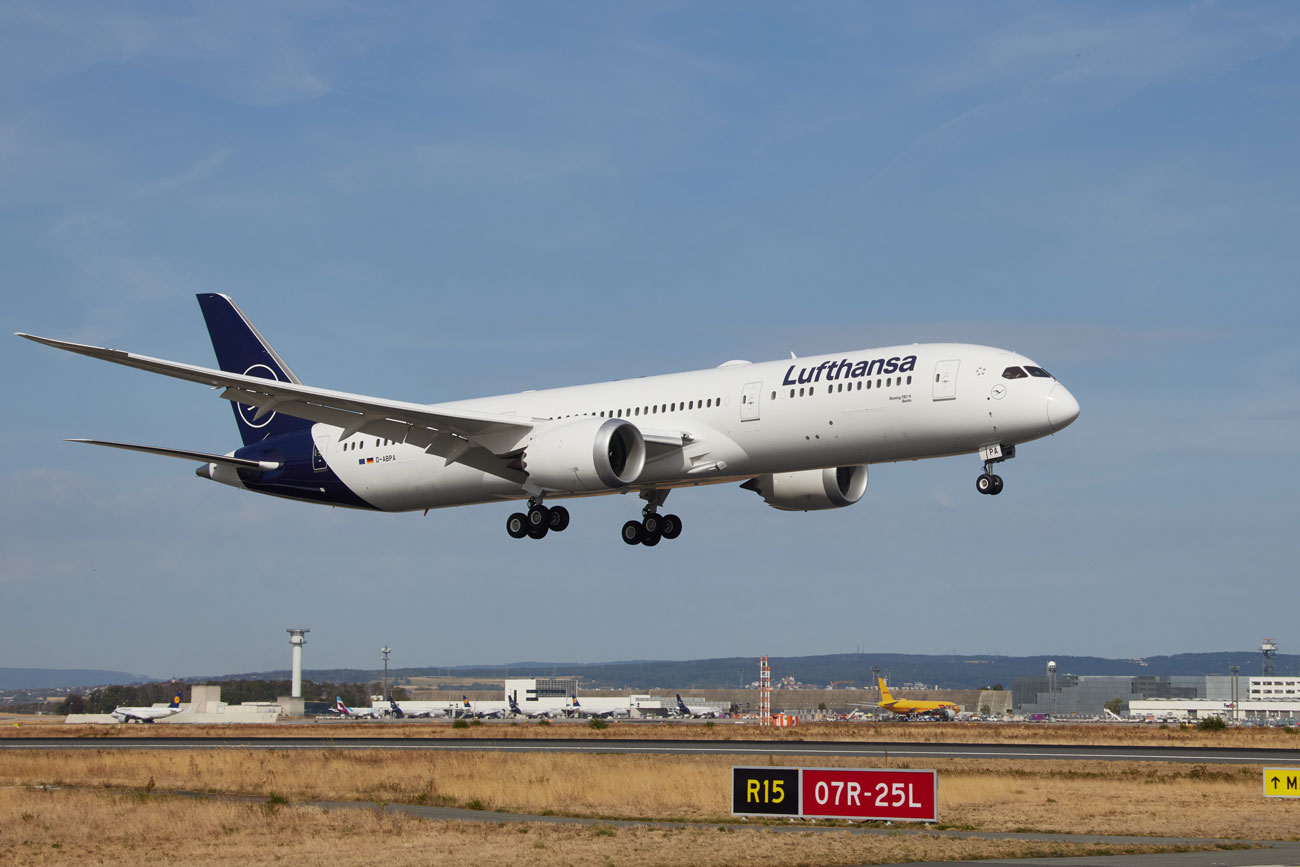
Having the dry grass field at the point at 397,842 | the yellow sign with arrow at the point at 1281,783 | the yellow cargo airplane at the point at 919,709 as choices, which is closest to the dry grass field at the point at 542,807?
the dry grass field at the point at 397,842

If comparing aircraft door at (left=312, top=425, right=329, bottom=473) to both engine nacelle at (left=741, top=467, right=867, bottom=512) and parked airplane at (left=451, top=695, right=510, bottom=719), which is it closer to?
engine nacelle at (left=741, top=467, right=867, bottom=512)

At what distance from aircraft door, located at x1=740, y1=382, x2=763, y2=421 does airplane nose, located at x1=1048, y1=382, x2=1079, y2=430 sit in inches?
329

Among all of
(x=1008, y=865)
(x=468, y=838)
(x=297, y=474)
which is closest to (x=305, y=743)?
(x=297, y=474)

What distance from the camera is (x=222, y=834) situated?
2816 centimetres

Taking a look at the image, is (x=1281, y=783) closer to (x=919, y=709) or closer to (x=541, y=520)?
(x=541, y=520)

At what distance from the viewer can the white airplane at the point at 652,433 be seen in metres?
37.5

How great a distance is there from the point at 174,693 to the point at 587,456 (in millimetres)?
148264

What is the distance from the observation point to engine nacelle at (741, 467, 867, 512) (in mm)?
46594

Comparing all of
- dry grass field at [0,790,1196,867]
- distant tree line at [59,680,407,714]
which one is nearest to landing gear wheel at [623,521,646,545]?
dry grass field at [0,790,1196,867]

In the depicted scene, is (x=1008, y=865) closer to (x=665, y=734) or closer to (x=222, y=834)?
(x=222, y=834)

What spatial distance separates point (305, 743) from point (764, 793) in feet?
111

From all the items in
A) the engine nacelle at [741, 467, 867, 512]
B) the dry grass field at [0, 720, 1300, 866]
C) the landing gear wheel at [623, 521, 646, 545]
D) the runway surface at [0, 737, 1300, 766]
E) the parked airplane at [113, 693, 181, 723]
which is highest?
the engine nacelle at [741, 467, 867, 512]

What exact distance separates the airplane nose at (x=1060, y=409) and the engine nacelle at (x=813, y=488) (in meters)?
10.7

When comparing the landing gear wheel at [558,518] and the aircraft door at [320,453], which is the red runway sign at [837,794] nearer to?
the landing gear wheel at [558,518]
